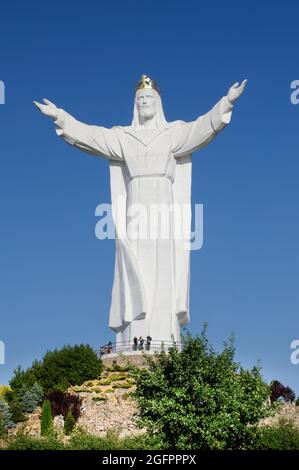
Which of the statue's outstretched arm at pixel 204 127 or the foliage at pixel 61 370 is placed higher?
the statue's outstretched arm at pixel 204 127

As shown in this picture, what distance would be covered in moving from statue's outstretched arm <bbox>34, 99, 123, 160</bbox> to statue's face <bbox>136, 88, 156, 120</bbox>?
1362mm

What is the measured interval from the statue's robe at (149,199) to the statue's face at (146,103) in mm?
699

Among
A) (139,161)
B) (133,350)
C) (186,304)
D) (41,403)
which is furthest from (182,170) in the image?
(41,403)

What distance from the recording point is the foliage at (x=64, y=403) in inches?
1153

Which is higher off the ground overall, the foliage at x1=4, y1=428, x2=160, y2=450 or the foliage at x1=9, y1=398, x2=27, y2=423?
the foliage at x1=9, y1=398, x2=27, y2=423

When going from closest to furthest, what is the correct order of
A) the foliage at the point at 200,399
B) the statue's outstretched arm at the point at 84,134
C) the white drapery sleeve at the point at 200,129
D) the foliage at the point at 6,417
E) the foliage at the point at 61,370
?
the foliage at the point at 200,399 < the foliage at the point at 6,417 < the foliage at the point at 61,370 < the white drapery sleeve at the point at 200,129 < the statue's outstretched arm at the point at 84,134

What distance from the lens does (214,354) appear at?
2266 cm

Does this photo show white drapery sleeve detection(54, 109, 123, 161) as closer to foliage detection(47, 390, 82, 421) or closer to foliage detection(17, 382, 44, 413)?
foliage detection(17, 382, 44, 413)

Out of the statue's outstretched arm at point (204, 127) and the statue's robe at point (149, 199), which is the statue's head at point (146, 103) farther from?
the statue's outstretched arm at point (204, 127)

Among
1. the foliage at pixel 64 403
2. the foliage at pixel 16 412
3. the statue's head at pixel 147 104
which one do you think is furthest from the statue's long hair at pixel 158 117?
the foliage at pixel 16 412

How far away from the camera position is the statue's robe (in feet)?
111

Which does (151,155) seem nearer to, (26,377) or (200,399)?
(26,377)

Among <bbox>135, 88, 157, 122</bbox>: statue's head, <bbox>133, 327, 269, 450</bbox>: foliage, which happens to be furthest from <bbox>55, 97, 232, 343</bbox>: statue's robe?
<bbox>133, 327, 269, 450</bbox>: foliage

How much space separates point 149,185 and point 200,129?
280 cm
